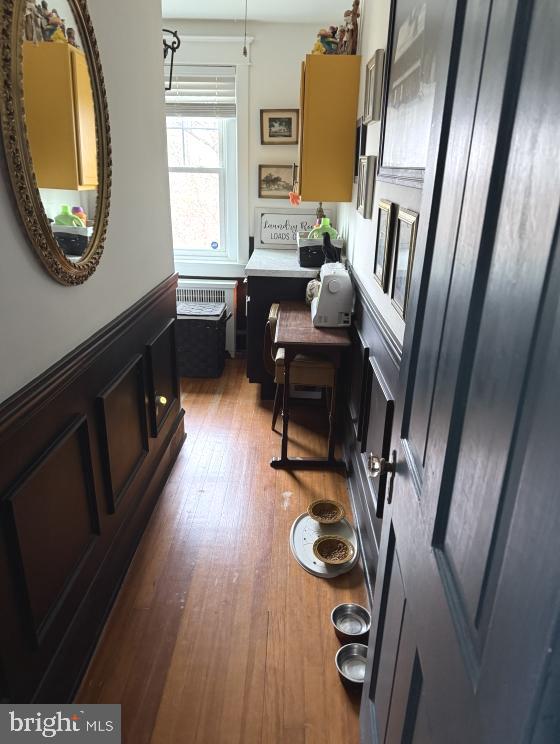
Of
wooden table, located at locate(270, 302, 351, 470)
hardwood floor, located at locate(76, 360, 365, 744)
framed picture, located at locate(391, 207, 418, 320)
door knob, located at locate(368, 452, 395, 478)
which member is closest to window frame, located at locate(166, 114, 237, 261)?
wooden table, located at locate(270, 302, 351, 470)

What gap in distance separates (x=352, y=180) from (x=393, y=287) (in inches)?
58.5

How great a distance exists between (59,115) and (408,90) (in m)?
1.04

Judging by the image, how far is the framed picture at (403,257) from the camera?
1.47 meters

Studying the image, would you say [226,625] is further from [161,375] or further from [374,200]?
[374,200]

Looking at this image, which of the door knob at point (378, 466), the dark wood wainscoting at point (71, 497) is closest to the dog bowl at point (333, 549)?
the dark wood wainscoting at point (71, 497)

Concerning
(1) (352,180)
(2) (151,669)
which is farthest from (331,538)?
(1) (352,180)

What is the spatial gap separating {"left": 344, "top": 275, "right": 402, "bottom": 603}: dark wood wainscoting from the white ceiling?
1984mm

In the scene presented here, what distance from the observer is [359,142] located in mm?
2752

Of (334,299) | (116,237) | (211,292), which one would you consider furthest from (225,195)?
(116,237)

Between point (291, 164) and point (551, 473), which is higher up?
point (291, 164)

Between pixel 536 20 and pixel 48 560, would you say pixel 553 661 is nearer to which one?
pixel 536 20

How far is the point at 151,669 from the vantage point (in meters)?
1.64

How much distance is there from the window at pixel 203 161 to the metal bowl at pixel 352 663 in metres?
3.26

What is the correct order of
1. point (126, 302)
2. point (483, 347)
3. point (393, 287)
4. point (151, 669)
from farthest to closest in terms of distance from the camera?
point (126, 302), point (393, 287), point (151, 669), point (483, 347)
